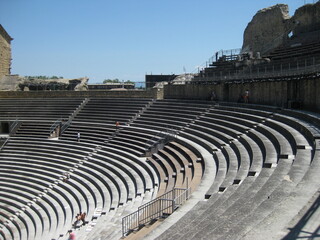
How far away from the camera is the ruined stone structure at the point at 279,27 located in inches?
1012

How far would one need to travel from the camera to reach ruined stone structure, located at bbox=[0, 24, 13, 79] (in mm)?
32281

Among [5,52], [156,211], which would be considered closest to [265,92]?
[156,211]

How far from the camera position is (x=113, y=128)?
2147 cm

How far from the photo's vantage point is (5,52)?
108 feet

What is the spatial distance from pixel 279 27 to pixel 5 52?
24.3 metres

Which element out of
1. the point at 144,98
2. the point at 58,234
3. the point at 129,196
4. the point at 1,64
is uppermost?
the point at 1,64

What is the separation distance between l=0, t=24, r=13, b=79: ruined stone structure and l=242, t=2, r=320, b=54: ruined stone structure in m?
20.8

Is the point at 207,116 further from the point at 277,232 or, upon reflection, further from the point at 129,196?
the point at 277,232

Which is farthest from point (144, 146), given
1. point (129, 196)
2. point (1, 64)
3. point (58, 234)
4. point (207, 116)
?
point (1, 64)

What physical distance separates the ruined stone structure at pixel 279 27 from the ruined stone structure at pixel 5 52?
818 inches

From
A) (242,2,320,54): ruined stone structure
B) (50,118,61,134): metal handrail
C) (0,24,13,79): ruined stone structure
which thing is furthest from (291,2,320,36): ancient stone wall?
(0,24,13,79): ruined stone structure

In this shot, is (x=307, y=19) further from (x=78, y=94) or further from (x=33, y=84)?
(x=33, y=84)

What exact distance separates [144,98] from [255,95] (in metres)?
9.34

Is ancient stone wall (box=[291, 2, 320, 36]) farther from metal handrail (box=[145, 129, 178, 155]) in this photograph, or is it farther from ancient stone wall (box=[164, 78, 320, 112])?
metal handrail (box=[145, 129, 178, 155])
